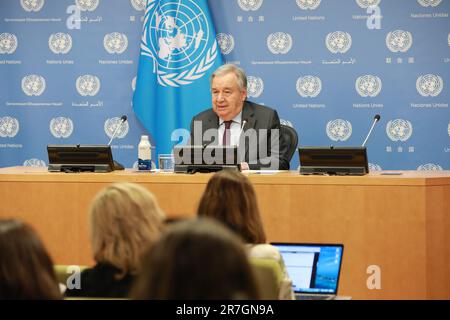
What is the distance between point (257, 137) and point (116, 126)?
7.01 ft

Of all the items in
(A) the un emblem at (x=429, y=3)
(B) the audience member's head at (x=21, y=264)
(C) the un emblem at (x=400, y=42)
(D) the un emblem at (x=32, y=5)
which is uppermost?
(D) the un emblem at (x=32, y=5)

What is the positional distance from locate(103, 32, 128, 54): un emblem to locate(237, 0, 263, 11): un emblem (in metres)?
1.21

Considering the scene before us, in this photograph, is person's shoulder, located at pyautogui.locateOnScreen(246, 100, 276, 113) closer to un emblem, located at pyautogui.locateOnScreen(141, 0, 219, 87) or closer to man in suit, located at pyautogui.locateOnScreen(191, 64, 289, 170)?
man in suit, located at pyautogui.locateOnScreen(191, 64, 289, 170)

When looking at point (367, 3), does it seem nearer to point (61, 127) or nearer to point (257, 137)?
point (257, 137)

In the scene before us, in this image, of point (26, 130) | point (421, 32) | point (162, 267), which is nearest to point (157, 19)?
point (26, 130)

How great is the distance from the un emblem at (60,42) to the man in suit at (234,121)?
218cm

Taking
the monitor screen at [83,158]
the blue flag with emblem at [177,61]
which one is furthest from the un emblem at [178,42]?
the monitor screen at [83,158]

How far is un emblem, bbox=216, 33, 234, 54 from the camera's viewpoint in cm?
748

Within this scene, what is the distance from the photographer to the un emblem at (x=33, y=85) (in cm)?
788

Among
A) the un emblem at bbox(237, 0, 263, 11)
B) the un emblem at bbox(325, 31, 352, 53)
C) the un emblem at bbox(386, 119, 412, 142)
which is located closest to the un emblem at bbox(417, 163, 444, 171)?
the un emblem at bbox(386, 119, 412, 142)

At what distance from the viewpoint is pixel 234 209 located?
3.13 metres

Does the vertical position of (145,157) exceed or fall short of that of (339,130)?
it falls short

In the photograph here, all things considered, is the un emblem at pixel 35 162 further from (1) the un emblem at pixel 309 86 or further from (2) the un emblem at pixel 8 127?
(1) the un emblem at pixel 309 86

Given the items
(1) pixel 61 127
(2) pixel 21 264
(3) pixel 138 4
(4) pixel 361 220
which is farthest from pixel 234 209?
(1) pixel 61 127
